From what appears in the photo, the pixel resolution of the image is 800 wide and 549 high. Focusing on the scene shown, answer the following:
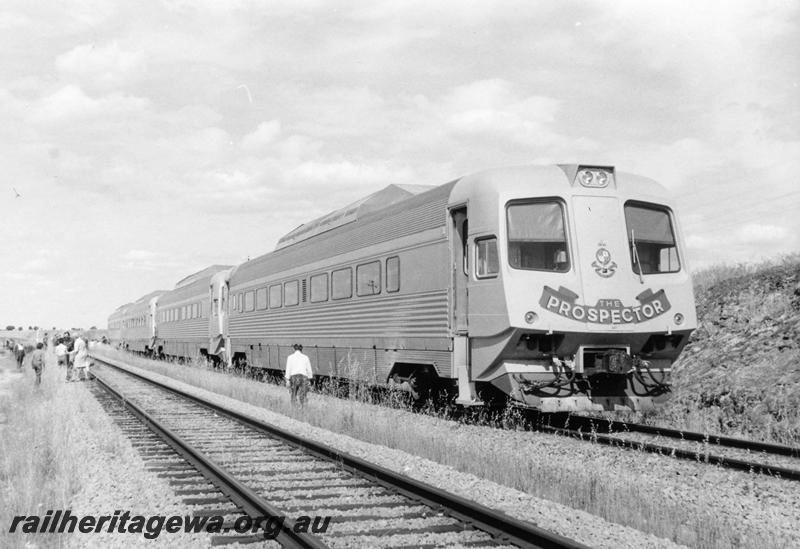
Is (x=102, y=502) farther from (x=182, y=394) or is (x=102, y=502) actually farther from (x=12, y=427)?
(x=182, y=394)

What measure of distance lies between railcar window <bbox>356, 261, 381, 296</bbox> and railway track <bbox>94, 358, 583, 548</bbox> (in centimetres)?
362

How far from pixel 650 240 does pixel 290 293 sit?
33.4 ft

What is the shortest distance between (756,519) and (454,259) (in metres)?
6.00

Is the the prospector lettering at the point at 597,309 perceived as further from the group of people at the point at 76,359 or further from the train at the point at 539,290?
the group of people at the point at 76,359

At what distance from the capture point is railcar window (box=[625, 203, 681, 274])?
35.4 ft

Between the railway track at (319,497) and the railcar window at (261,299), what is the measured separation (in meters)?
10.0

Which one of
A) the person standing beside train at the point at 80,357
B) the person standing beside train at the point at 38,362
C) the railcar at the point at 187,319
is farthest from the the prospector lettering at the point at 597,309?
the railcar at the point at 187,319

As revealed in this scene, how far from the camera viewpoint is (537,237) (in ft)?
34.3

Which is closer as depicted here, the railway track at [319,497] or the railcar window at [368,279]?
the railway track at [319,497]

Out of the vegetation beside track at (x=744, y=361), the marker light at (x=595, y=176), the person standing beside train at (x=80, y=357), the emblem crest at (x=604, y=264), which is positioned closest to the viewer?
the emblem crest at (x=604, y=264)

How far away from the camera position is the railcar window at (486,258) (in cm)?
1045

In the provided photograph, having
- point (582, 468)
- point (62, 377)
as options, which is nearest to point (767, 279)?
point (582, 468)

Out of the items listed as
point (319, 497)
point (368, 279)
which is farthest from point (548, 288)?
point (368, 279)

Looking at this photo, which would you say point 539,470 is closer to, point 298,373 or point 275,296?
point 298,373
